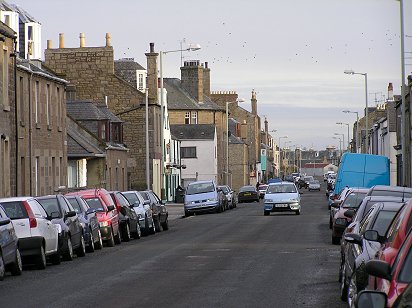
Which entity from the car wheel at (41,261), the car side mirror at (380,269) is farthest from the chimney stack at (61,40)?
the car side mirror at (380,269)

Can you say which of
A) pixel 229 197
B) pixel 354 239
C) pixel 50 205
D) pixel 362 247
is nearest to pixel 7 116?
pixel 50 205

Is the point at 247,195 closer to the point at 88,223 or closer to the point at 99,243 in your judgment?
the point at 99,243

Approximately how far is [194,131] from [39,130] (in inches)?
2316

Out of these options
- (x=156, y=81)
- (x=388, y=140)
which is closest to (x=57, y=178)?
(x=156, y=81)

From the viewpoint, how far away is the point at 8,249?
2100 centimetres

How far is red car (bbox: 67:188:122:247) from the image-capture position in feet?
106

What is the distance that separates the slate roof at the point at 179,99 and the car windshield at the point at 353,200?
260 feet

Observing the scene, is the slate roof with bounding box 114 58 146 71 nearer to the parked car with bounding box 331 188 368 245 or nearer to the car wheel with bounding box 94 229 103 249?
the car wheel with bounding box 94 229 103 249

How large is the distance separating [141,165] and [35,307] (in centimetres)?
6104

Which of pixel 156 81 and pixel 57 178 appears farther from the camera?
pixel 156 81

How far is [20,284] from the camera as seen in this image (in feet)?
65.5

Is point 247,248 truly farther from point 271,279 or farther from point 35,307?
point 35,307

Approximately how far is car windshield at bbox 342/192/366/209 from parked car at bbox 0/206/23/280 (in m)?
11.2

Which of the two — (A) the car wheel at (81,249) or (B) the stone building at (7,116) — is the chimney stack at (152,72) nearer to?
(B) the stone building at (7,116)
